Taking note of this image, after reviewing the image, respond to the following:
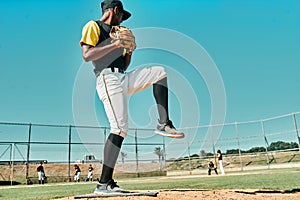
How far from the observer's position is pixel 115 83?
3244 mm

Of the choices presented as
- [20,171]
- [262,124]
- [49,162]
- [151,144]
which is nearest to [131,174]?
[151,144]

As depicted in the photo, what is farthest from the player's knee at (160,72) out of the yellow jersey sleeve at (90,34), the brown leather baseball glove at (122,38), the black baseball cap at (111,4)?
the black baseball cap at (111,4)

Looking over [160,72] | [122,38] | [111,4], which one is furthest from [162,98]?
[111,4]

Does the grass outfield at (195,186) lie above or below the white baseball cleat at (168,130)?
below

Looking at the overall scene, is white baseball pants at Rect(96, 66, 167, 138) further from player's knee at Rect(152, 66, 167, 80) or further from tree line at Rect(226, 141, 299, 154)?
tree line at Rect(226, 141, 299, 154)

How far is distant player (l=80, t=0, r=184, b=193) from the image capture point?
10.6 ft

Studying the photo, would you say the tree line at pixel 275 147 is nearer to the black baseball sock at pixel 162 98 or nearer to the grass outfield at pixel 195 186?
the grass outfield at pixel 195 186

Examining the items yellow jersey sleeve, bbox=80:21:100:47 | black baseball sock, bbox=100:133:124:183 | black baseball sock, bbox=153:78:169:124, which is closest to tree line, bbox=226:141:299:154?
black baseball sock, bbox=153:78:169:124

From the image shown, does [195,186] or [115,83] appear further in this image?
[195,186]

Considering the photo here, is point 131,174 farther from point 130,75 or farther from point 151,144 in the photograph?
point 130,75

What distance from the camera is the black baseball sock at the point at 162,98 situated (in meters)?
3.36

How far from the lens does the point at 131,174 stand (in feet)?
72.0

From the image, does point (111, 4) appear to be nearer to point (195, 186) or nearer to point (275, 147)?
point (195, 186)

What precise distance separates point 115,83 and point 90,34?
63 centimetres
